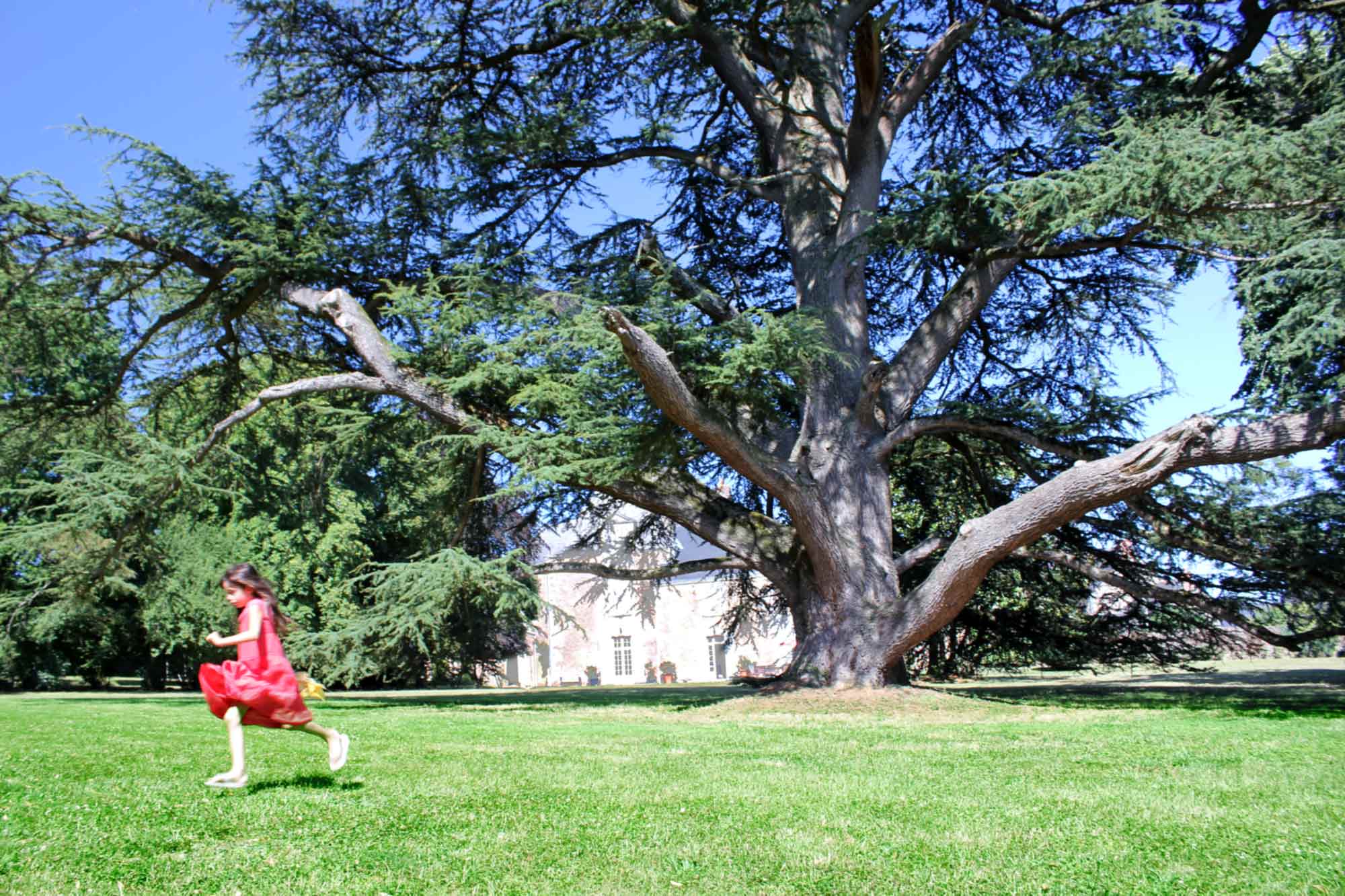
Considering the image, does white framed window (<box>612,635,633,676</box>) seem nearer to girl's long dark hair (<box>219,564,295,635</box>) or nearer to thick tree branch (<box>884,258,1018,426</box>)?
thick tree branch (<box>884,258,1018,426</box>)

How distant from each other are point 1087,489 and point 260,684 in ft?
28.5

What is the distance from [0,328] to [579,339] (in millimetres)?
8416

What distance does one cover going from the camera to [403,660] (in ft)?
45.7

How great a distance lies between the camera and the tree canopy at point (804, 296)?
10.6 meters

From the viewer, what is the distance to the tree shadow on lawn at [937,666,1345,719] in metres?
11.3

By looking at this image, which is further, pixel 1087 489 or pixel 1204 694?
pixel 1204 694

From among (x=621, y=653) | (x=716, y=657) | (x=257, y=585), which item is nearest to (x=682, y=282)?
(x=257, y=585)

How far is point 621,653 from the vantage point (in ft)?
136

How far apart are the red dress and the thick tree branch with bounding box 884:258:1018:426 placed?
30.7 feet

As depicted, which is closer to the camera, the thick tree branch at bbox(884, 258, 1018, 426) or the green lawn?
the green lawn

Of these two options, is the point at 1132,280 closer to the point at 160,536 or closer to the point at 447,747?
the point at 447,747

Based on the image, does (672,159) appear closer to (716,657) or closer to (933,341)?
(933,341)

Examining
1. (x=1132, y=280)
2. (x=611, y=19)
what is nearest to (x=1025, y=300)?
(x=1132, y=280)

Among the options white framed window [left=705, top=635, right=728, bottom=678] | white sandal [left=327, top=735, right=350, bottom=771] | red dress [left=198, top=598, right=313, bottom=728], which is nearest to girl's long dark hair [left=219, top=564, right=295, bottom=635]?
red dress [left=198, top=598, right=313, bottom=728]
